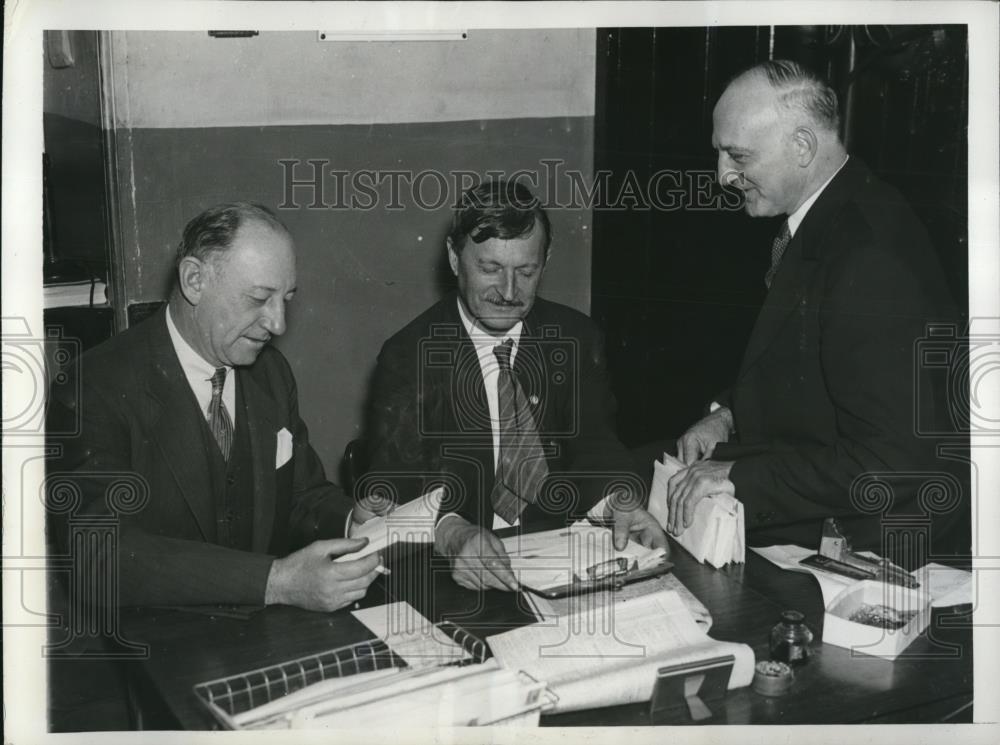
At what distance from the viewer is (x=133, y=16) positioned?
2184 millimetres

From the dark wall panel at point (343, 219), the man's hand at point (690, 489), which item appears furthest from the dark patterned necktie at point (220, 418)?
the man's hand at point (690, 489)

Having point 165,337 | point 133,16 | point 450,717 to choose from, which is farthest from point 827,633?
point 133,16

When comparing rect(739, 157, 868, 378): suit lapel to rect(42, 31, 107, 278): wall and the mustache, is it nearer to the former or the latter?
the mustache

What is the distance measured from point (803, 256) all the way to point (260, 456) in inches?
61.7

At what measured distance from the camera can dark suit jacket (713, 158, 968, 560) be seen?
7.61 feet

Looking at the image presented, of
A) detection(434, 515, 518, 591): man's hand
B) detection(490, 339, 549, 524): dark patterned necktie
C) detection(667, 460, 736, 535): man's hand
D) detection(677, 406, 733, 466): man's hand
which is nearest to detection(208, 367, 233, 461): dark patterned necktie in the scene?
detection(434, 515, 518, 591): man's hand

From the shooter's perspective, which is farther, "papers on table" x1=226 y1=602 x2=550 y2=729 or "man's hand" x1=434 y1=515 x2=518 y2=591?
"man's hand" x1=434 y1=515 x2=518 y2=591

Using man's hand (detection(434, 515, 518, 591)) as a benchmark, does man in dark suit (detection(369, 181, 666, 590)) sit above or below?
above

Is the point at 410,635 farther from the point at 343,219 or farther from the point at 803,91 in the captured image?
the point at 803,91

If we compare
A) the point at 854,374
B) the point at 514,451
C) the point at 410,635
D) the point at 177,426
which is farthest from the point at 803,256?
the point at 177,426

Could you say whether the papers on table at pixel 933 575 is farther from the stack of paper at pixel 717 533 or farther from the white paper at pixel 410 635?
the white paper at pixel 410 635

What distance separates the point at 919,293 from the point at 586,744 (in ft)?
4.63

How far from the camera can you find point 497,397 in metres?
2.57

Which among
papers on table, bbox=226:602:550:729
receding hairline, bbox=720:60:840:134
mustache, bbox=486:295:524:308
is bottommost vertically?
papers on table, bbox=226:602:550:729
